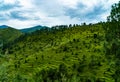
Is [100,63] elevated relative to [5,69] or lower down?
lower down

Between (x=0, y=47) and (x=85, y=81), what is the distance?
122 meters

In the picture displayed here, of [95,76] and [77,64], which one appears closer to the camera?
[95,76]

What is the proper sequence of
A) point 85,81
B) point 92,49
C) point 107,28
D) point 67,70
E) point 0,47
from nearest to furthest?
point 0,47
point 107,28
point 85,81
point 67,70
point 92,49

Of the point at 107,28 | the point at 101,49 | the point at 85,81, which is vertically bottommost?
the point at 85,81

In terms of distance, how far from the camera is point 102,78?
150 metres

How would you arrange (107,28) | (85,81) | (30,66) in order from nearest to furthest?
(107,28) < (85,81) < (30,66)

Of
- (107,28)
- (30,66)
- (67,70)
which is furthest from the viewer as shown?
(30,66)

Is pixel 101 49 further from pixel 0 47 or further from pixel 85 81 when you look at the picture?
pixel 0 47

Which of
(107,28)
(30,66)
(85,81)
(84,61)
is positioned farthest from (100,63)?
(107,28)

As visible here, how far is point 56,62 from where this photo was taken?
593ft

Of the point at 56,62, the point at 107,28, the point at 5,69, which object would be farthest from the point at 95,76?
the point at 5,69

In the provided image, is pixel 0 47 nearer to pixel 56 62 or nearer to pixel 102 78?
pixel 102 78

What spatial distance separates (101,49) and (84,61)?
18.1 m

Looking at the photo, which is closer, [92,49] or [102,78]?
[102,78]
